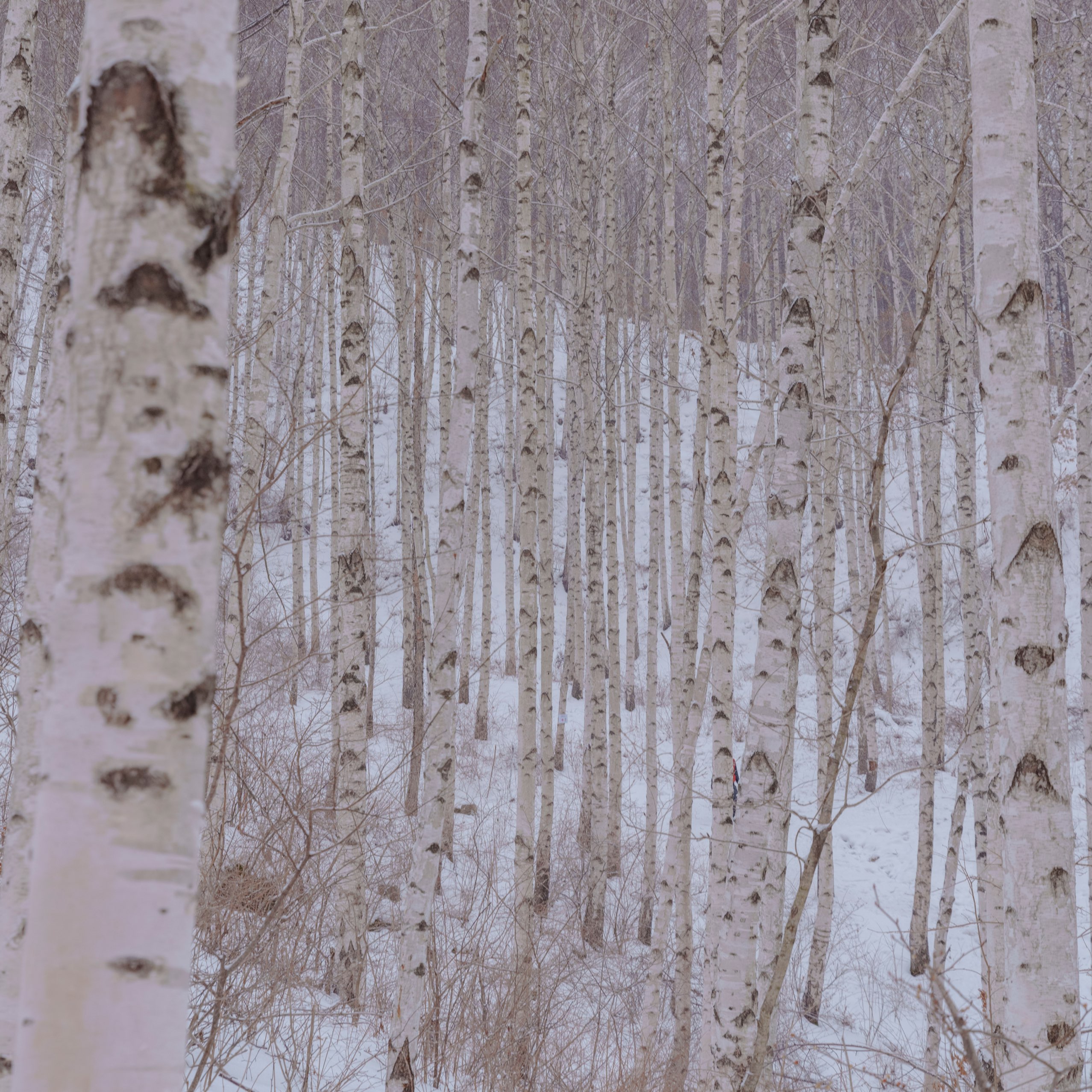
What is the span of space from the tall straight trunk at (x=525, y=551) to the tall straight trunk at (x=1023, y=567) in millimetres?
2778

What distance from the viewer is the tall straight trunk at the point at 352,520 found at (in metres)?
4.80

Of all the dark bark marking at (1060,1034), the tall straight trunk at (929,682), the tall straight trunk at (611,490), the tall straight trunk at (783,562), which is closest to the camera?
the dark bark marking at (1060,1034)

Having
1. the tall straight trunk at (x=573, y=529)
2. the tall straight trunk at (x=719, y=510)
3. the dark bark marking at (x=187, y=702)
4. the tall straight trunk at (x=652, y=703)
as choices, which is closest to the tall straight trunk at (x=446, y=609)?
the tall straight trunk at (x=719, y=510)

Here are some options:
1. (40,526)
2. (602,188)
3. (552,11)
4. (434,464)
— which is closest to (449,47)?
(552,11)

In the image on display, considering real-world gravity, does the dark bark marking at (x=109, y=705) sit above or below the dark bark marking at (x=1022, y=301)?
below

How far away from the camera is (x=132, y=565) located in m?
0.85

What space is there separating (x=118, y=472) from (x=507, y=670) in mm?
14880

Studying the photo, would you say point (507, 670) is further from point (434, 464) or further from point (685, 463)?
point (685, 463)

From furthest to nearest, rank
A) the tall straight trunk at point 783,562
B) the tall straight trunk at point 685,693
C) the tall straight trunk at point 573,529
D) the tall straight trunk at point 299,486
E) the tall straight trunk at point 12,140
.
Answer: the tall straight trunk at point 573,529 → the tall straight trunk at point 299,486 → the tall straight trunk at point 685,693 → the tall straight trunk at point 12,140 → the tall straight trunk at point 783,562

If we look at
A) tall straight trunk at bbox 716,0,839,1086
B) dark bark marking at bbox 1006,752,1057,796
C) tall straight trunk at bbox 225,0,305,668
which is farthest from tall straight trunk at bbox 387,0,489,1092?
dark bark marking at bbox 1006,752,1057,796

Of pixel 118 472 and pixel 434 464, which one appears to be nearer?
pixel 118 472

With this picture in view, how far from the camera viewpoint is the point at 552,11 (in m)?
10.0

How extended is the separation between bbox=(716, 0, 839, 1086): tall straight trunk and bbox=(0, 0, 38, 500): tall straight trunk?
336 centimetres

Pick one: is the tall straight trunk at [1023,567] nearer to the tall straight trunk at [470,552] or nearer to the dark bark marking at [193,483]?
the dark bark marking at [193,483]
